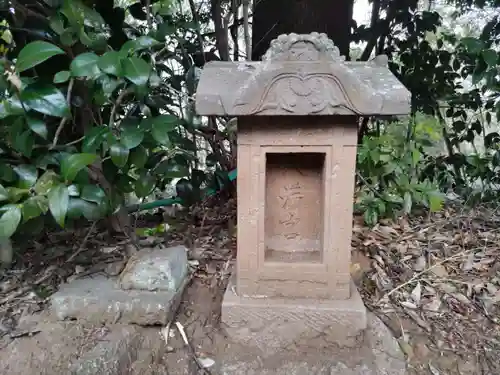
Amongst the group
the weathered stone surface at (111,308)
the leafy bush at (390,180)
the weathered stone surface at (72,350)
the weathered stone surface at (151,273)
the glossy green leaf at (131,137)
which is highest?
the glossy green leaf at (131,137)

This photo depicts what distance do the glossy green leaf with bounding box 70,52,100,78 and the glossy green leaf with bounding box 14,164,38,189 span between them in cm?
42

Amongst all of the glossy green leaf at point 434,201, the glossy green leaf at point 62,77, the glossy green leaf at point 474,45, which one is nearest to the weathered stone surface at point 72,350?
the glossy green leaf at point 62,77

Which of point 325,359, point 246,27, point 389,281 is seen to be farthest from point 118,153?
point 389,281

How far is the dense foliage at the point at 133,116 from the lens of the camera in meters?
1.53

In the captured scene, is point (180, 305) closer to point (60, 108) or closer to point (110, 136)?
point (110, 136)

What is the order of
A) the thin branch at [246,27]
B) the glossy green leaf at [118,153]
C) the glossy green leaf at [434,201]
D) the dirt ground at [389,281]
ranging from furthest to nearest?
the glossy green leaf at [434,201] < the thin branch at [246,27] < the dirt ground at [389,281] < the glossy green leaf at [118,153]

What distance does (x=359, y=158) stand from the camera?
2.70 meters

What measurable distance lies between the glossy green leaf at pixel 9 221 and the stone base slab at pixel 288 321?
2.80 feet

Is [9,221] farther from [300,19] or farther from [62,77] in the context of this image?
[300,19]

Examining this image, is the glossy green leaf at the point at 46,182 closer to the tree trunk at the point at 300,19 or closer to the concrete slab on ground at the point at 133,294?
the concrete slab on ground at the point at 133,294

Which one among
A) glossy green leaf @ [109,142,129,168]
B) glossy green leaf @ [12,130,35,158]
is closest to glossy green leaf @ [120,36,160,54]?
glossy green leaf @ [109,142,129,168]

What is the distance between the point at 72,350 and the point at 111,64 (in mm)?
1084

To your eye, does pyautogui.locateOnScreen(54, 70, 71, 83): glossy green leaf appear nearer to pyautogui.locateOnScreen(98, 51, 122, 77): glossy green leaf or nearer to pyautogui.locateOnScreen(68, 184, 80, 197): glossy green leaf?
pyautogui.locateOnScreen(98, 51, 122, 77): glossy green leaf

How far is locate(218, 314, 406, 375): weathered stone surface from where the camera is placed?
170cm
